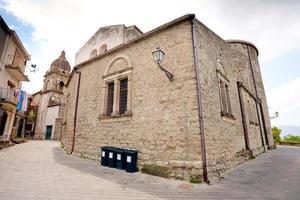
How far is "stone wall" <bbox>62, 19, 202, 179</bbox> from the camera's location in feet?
18.0

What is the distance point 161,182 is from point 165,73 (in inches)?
150

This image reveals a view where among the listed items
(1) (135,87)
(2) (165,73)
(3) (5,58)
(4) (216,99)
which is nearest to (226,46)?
(4) (216,99)

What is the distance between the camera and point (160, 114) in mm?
6309

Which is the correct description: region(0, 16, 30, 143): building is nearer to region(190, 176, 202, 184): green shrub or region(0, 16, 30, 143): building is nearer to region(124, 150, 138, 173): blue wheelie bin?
region(124, 150, 138, 173): blue wheelie bin

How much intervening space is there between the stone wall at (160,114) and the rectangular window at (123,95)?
56 centimetres

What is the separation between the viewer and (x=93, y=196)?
12.3 ft

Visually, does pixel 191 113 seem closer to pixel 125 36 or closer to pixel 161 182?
pixel 161 182

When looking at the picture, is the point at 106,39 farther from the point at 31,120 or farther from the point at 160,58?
the point at 31,120

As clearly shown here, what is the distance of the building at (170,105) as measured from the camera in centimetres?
557

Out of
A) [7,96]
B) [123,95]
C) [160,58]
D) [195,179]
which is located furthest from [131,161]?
[7,96]

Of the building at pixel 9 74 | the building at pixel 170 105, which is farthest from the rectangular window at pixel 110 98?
the building at pixel 9 74

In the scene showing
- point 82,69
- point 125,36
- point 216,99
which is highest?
point 125,36

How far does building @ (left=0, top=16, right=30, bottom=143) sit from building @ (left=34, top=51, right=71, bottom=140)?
12.8 meters

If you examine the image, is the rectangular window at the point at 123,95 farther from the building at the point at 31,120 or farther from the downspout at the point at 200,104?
the building at the point at 31,120
